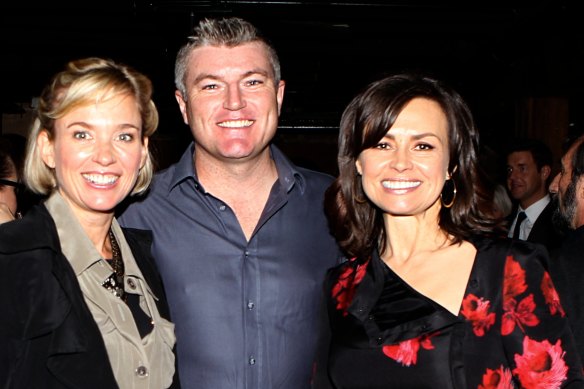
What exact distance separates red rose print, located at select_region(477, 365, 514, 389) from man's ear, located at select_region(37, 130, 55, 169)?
1404 mm

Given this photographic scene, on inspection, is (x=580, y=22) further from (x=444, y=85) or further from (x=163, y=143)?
(x=163, y=143)

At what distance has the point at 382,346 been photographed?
2.12 metres

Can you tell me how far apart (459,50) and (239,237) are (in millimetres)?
6538

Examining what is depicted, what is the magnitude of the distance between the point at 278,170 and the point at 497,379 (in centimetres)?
122

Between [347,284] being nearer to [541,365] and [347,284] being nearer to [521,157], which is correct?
[541,365]

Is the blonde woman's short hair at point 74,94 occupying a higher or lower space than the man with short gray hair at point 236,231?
higher

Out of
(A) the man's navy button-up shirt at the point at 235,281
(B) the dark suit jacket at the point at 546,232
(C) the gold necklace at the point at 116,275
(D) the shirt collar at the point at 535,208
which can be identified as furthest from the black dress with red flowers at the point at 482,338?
(D) the shirt collar at the point at 535,208

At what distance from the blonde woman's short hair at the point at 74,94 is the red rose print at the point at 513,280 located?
1.21 metres

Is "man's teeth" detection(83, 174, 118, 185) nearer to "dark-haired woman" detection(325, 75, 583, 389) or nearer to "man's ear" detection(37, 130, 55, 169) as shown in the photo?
"man's ear" detection(37, 130, 55, 169)

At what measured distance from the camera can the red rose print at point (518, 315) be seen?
6.50 feet

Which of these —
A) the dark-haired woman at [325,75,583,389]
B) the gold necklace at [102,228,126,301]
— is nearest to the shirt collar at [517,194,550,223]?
the dark-haired woman at [325,75,583,389]

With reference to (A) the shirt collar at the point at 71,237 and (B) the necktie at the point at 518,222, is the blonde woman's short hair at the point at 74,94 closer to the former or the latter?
(A) the shirt collar at the point at 71,237

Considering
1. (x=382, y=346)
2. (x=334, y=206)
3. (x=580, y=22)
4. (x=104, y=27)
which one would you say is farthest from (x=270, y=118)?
(x=104, y=27)

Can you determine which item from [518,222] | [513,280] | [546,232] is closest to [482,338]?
[513,280]
